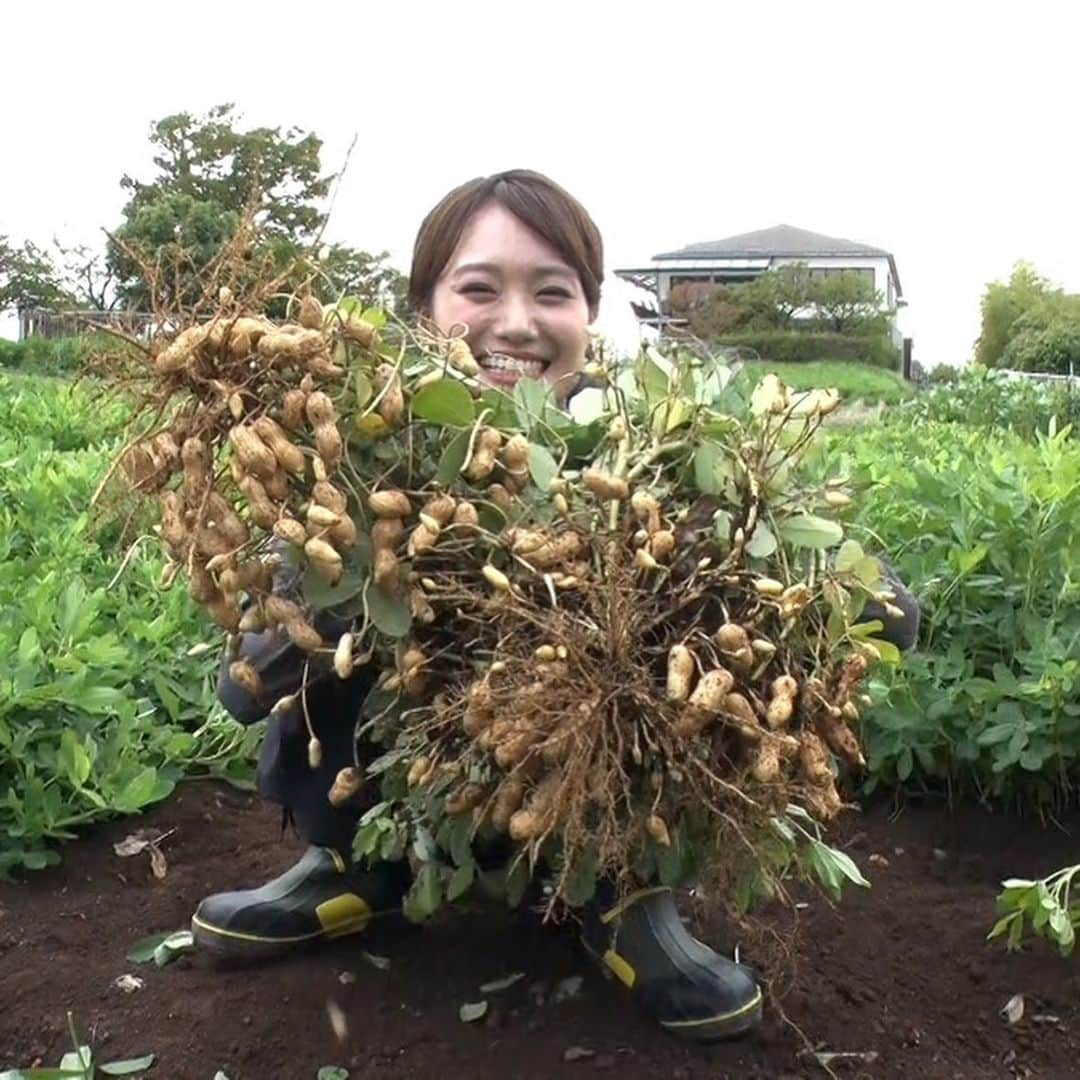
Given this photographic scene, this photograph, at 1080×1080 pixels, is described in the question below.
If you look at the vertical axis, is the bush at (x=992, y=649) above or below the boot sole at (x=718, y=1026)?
above

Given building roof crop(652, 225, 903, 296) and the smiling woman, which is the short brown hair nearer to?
the smiling woman

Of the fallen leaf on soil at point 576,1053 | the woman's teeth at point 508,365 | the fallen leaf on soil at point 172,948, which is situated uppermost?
the woman's teeth at point 508,365

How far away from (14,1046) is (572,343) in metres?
1.36

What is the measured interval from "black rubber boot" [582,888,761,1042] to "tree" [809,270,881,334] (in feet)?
143

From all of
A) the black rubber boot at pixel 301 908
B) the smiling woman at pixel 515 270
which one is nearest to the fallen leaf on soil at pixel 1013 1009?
the black rubber boot at pixel 301 908

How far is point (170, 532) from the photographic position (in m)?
1.41

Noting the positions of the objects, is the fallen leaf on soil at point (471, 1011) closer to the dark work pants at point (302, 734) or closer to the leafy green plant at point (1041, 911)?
the dark work pants at point (302, 734)

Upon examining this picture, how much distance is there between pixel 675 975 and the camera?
73.5 inches

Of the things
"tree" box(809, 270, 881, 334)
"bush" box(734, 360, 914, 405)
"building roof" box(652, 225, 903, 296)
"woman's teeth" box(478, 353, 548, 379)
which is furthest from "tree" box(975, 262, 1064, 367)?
"woman's teeth" box(478, 353, 548, 379)

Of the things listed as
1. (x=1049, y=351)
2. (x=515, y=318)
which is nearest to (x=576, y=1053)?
(x=515, y=318)

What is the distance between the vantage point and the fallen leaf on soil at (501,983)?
1.94 meters

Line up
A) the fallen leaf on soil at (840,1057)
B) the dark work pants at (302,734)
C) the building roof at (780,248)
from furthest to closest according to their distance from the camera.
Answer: the building roof at (780,248), the fallen leaf on soil at (840,1057), the dark work pants at (302,734)

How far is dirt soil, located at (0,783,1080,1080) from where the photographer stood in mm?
1812

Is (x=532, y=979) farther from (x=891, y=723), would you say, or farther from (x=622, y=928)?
(x=891, y=723)
